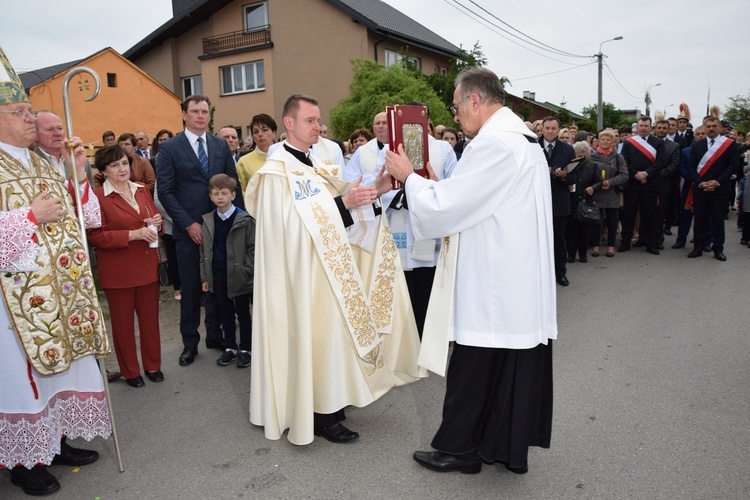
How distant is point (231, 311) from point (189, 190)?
46.9 inches

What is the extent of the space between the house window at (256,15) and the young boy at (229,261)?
22541 millimetres

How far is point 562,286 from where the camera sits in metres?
7.87

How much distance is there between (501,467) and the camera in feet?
11.0

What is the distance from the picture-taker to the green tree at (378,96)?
620 inches

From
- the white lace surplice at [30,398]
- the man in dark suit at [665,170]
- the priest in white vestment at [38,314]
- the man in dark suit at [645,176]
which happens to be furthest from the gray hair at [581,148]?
the white lace surplice at [30,398]

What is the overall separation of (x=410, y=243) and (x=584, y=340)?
204 centimetres

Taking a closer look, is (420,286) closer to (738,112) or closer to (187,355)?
(187,355)

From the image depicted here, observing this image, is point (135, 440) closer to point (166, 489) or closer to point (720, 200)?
point (166, 489)

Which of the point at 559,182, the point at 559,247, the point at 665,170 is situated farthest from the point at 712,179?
the point at 559,247

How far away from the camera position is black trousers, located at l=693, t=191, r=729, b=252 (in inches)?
352

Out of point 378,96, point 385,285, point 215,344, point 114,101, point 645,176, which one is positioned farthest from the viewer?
point 114,101

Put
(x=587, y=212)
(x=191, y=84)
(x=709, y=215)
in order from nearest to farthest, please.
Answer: (x=587, y=212), (x=709, y=215), (x=191, y=84)

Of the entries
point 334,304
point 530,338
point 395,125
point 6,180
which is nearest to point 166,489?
point 334,304

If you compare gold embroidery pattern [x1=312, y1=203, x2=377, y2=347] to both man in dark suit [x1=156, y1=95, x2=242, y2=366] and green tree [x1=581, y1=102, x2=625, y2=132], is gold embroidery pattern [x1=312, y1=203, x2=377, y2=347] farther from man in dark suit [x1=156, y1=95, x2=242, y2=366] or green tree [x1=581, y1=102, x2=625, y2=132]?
green tree [x1=581, y1=102, x2=625, y2=132]
